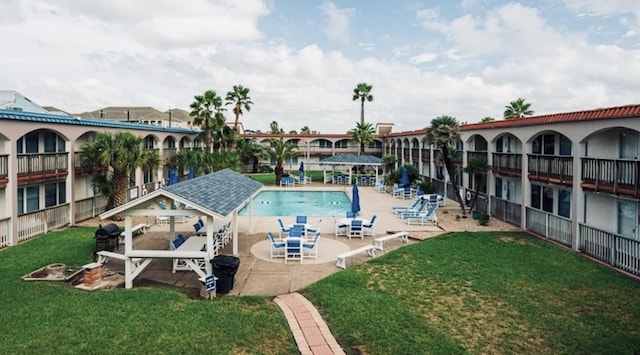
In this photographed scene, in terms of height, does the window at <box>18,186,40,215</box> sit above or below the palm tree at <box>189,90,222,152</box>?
below

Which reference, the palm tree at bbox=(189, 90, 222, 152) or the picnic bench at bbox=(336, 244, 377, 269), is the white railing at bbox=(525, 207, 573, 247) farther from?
the palm tree at bbox=(189, 90, 222, 152)

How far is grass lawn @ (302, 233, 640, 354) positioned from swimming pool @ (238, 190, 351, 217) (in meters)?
13.5

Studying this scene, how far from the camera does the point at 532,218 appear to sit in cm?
2050

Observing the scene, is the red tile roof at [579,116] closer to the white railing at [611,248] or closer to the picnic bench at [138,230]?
the white railing at [611,248]

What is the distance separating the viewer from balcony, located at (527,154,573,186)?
17578 millimetres

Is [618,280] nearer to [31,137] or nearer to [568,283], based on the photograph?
[568,283]

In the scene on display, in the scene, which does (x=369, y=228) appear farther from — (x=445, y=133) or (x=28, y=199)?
(x=28, y=199)

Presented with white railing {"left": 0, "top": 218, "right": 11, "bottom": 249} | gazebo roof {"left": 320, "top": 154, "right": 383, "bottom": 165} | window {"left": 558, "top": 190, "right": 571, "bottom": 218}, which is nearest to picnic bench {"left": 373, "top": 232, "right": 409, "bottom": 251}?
window {"left": 558, "top": 190, "right": 571, "bottom": 218}

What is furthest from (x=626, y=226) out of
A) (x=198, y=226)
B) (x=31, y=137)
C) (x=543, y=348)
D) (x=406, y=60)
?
(x=31, y=137)

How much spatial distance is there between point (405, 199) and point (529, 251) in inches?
696

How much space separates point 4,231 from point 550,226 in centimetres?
2363

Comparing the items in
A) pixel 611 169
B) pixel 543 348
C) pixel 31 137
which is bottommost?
pixel 543 348

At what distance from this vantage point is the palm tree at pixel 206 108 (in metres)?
39.4

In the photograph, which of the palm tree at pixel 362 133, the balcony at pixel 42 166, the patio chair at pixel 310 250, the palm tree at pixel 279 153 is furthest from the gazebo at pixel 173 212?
the palm tree at pixel 362 133
